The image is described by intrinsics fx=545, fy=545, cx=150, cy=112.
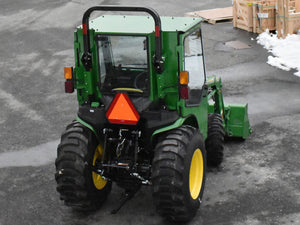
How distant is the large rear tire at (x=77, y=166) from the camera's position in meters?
7.36

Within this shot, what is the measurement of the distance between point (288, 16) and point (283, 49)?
44.0 inches

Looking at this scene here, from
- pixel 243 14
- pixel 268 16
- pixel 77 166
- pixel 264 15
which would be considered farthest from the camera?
pixel 243 14

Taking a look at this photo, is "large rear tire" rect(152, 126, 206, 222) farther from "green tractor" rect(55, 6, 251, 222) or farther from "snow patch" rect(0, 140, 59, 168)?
"snow patch" rect(0, 140, 59, 168)

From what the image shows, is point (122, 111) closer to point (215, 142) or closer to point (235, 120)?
point (215, 142)

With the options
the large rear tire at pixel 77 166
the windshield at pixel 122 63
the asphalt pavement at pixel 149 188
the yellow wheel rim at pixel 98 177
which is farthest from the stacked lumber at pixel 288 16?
the large rear tire at pixel 77 166

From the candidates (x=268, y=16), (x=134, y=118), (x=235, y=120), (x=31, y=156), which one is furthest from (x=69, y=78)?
(x=268, y=16)

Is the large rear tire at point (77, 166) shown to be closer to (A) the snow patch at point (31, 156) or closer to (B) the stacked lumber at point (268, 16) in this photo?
(A) the snow patch at point (31, 156)

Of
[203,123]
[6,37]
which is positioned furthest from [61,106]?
[6,37]

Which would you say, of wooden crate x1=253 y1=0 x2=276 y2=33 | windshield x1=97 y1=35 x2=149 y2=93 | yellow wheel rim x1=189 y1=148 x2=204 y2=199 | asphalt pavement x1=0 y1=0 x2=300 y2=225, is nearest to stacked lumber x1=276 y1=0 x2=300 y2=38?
wooden crate x1=253 y1=0 x2=276 y2=33

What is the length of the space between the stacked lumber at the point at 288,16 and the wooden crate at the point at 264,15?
0.66 meters

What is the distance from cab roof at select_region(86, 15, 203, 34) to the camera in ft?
23.7

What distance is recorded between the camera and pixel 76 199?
7559 mm

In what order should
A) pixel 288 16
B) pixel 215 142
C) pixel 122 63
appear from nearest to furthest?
1. pixel 122 63
2. pixel 215 142
3. pixel 288 16

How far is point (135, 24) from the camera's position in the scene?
7.55 m
